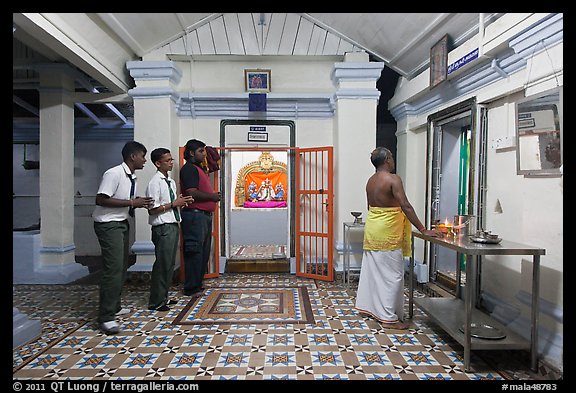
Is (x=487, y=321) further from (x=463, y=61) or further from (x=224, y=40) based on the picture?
(x=224, y=40)

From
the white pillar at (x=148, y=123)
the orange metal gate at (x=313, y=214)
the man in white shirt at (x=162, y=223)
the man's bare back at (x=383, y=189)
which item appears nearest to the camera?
the man's bare back at (x=383, y=189)

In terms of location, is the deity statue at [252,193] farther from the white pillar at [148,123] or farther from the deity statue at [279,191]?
the white pillar at [148,123]

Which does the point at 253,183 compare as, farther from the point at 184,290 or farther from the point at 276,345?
the point at 276,345

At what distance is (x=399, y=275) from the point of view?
11.2ft

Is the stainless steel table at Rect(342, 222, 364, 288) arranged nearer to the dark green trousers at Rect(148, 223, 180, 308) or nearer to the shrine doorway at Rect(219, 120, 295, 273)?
the shrine doorway at Rect(219, 120, 295, 273)

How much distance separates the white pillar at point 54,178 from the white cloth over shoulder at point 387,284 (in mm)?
4108

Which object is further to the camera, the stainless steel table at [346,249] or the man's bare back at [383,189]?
the stainless steel table at [346,249]

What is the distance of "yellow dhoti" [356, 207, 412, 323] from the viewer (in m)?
3.40

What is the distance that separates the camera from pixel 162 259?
370 cm

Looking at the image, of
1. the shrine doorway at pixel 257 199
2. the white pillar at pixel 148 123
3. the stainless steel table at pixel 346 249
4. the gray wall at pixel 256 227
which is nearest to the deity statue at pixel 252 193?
the shrine doorway at pixel 257 199

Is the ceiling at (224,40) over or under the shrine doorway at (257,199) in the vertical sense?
over

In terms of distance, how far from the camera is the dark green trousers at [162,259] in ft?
12.1

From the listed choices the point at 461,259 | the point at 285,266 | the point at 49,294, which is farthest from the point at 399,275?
the point at 49,294

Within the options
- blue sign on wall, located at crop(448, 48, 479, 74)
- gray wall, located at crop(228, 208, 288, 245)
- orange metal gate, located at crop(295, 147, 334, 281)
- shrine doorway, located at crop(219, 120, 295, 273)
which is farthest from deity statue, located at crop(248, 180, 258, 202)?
blue sign on wall, located at crop(448, 48, 479, 74)
